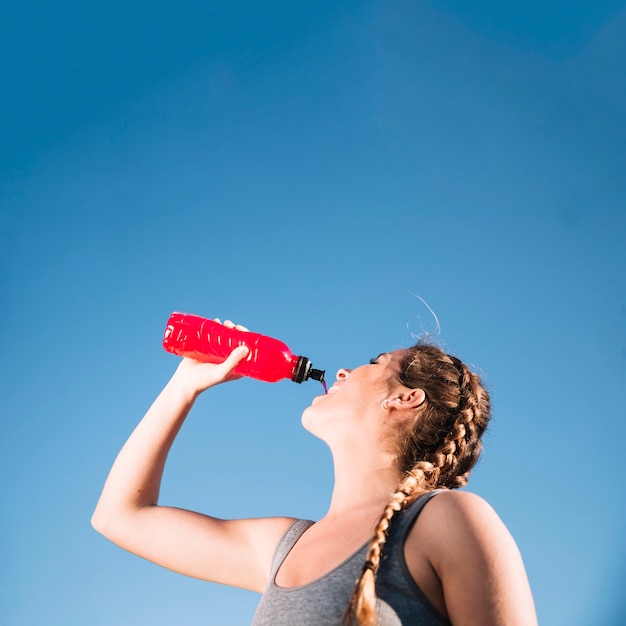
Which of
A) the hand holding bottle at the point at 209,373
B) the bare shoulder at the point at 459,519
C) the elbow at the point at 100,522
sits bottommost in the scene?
the elbow at the point at 100,522

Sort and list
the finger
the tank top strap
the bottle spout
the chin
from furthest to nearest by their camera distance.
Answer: the bottle spout
the finger
the chin
the tank top strap

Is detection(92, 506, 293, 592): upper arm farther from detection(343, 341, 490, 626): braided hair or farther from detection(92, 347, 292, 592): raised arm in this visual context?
detection(343, 341, 490, 626): braided hair

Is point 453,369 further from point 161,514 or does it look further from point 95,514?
point 95,514

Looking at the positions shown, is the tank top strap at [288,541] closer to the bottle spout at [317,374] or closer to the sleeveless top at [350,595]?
the sleeveless top at [350,595]

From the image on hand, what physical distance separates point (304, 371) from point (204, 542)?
0.63m

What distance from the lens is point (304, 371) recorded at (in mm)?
2078

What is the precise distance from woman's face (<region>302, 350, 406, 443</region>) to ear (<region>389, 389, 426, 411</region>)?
0.03 metres

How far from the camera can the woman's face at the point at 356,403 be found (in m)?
1.67

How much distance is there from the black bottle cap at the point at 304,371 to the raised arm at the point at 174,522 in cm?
22

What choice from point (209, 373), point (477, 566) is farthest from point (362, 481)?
point (209, 373)

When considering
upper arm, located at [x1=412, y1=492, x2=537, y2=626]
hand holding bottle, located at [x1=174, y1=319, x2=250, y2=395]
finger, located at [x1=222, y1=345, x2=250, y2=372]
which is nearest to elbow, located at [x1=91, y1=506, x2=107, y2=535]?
hand holding bottle, located at [x1=174, y1=319, x2=250, y2=395]

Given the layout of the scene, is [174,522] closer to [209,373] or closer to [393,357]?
[209,373]

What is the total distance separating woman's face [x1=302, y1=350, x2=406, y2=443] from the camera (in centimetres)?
167

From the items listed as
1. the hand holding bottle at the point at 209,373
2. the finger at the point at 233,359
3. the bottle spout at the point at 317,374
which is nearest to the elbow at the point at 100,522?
the hand holding bottle at the point at 209,373
